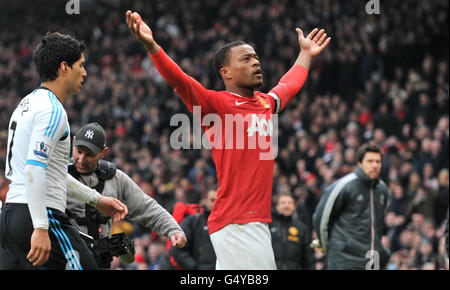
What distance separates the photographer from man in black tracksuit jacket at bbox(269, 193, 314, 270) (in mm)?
9281

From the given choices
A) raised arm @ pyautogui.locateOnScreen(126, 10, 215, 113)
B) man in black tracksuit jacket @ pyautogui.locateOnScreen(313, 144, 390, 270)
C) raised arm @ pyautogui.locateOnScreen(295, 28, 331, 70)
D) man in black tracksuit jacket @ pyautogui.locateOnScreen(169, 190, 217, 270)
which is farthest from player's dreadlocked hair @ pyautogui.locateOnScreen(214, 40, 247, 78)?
man in black tracksuit jacket @ pyautogui.locateOnScreen(169, 190, 217, 270)

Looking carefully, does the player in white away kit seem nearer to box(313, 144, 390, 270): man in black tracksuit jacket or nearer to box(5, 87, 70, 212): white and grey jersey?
box(5, 87, 70, 212): white and grey jersey

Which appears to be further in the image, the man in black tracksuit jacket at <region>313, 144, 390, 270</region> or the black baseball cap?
the man in black tracksuit jacket at <region>313, 144, 390, 270</region>

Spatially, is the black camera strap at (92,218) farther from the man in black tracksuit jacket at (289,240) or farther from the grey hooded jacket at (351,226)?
the man in black tracksuit jacket at (289,240)

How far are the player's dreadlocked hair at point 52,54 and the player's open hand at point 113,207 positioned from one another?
93 cm

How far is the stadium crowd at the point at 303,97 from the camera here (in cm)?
1308

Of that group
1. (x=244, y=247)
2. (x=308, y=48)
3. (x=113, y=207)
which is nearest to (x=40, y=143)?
(x=113, y=207)

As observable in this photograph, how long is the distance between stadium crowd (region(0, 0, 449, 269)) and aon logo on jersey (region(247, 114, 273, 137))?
4.35 metres

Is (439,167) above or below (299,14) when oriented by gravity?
below

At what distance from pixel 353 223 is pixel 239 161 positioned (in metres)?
3.42

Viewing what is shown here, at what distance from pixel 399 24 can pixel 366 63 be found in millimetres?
1538

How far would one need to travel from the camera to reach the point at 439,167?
1355 centimetres
